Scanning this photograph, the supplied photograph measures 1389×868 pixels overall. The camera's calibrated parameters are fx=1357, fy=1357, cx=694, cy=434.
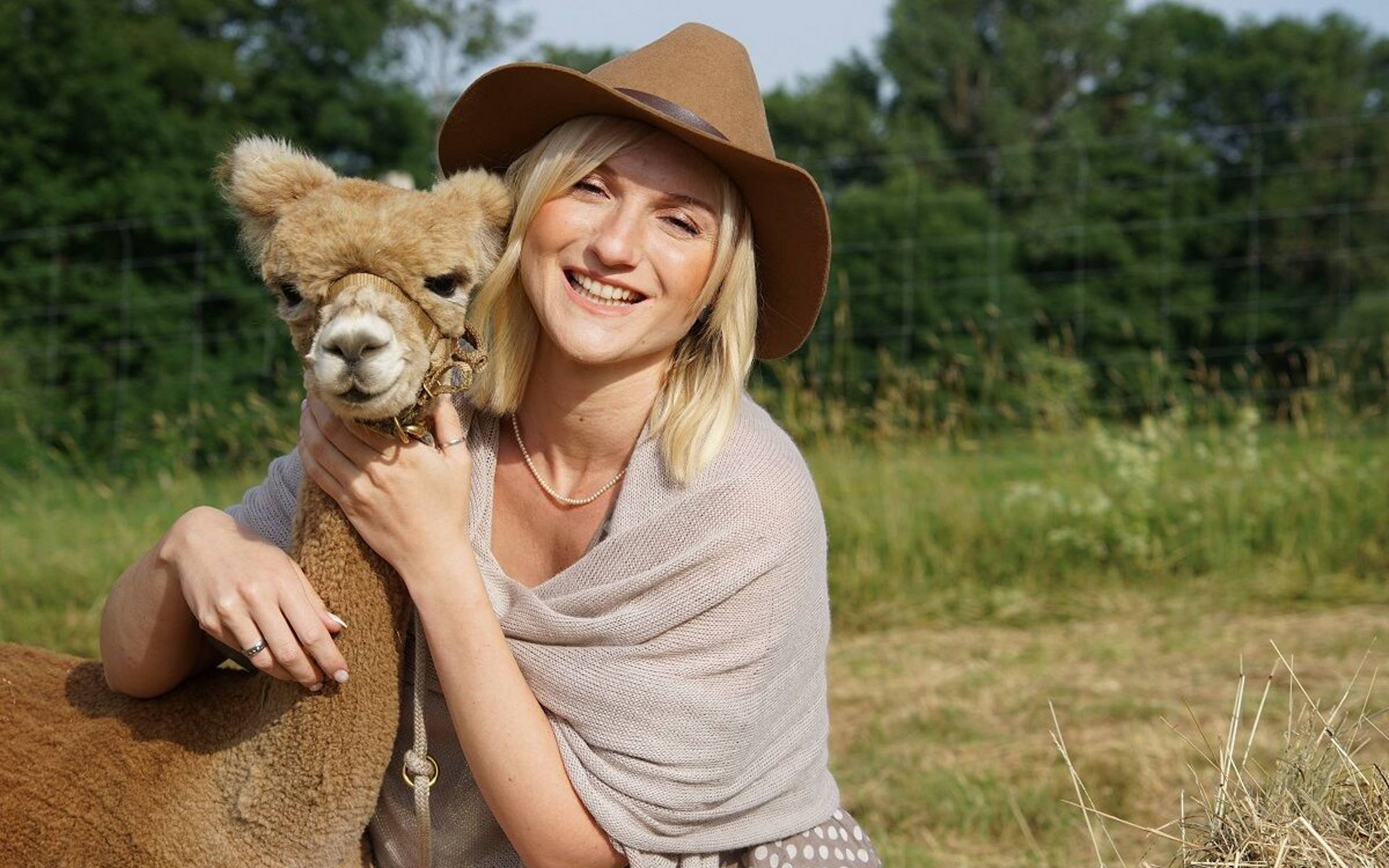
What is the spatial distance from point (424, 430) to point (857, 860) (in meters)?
1.12

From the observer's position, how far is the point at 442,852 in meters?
2.35

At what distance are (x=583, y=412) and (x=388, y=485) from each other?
1.73 ft

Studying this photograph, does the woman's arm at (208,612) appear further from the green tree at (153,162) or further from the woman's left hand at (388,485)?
the green tree at (153,162)

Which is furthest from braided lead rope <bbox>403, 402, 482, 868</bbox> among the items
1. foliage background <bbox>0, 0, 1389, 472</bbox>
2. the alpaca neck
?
foliage background <bbox>0, 0, 1389, 472</bbox>

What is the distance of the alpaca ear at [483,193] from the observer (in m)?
2.05

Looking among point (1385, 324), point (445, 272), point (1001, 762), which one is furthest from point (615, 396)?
point (1385, 324)

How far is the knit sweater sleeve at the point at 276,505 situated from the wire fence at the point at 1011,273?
35.8 ft

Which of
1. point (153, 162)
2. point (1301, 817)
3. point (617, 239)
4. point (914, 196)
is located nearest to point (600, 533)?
point (617, 239)

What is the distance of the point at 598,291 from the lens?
7.44 feet

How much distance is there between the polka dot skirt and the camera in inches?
92.0

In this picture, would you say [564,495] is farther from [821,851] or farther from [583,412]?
[821,851]

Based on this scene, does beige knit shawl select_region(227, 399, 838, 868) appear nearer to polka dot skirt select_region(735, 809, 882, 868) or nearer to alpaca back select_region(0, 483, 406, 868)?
polka dot skirt select_region(735, 809, 882, 868)

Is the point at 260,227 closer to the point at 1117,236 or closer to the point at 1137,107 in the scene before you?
the point at 1117,236

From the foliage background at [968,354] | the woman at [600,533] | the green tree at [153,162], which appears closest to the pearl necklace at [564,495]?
the woman at [600,533]
